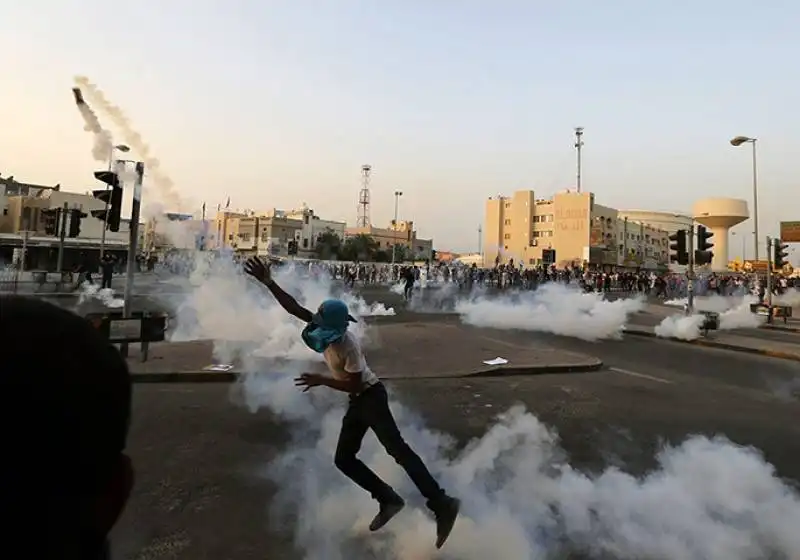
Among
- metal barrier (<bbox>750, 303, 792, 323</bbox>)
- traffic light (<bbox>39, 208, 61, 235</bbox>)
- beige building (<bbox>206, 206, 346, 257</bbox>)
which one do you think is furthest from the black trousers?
beige building (<bbox>206, 206, 346, 257</bbox>)

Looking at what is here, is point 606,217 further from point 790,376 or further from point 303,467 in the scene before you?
point 303,467

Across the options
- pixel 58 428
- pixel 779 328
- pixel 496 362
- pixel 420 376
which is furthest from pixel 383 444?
pixel 779 328

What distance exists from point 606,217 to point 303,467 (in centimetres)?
8786

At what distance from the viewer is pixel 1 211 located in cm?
4666

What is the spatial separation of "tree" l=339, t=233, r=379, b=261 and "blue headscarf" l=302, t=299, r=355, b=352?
233 ft

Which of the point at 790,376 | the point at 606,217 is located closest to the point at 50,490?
the point at 790,376

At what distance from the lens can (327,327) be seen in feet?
11.2

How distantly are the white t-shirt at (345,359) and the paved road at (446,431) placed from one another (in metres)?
1.03

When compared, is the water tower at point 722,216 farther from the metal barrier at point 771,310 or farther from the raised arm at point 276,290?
the raised arm at point 276,290

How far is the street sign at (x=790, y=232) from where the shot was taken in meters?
36.9

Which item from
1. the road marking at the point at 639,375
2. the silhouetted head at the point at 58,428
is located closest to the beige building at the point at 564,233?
the road marking at the point at 639,375

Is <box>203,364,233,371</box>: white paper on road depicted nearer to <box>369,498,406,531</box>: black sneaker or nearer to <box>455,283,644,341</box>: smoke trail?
<box>369,498,406,531</box>: black sneaker

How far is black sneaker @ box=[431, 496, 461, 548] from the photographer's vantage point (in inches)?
133

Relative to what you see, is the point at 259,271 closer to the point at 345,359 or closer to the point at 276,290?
the point at 276,290
